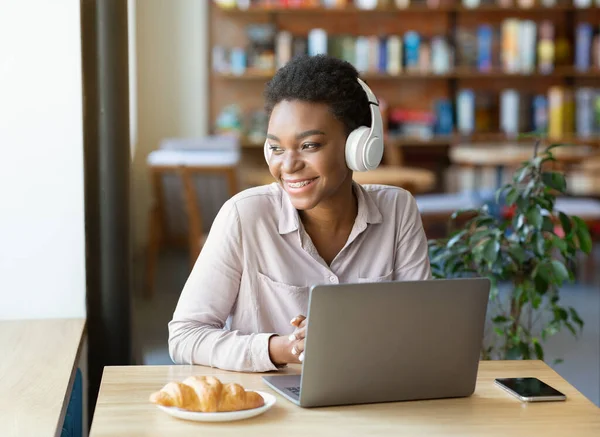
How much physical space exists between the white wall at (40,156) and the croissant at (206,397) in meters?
0.95

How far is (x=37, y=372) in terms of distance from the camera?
1.76 meters

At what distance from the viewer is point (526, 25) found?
21.9ft

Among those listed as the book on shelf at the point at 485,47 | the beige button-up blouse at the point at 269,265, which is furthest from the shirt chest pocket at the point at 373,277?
the book on shelf at the point at 485,47

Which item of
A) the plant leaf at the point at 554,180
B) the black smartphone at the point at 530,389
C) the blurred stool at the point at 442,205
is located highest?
the plant leaf at the point at 554,180

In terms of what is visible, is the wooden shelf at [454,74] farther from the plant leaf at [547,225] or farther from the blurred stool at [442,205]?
the plant leaf at [547,225]

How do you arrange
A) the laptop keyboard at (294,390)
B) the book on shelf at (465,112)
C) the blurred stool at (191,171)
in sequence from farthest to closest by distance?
1. the book on shelf at (465,112)
2. the blurred stool at (191,171)
3. the laptop keyboard at (294,390)

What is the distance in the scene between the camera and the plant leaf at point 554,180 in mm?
2471

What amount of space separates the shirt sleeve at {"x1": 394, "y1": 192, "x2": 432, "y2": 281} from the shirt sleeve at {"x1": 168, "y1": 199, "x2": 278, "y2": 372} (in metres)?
0.34

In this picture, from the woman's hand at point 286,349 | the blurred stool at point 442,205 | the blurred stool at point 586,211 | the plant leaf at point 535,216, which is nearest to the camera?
the woman's hand at point 286,349

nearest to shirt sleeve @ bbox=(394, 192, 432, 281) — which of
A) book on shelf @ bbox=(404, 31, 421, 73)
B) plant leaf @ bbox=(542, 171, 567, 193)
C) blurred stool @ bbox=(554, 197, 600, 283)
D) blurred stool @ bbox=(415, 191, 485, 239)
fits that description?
plant leaf @ bbox=(542, 171, 567, 193)

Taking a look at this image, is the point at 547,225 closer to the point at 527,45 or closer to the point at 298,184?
the point at 298,184

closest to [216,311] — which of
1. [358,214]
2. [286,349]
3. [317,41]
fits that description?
[286,349]

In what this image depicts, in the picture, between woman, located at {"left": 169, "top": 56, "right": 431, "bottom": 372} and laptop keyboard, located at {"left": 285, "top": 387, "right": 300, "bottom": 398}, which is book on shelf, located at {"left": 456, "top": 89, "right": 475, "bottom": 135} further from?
laptop keyboard, located at {"left": 285, "top": 387, "right": 300, "bottom": 398}

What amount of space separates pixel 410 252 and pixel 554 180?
75 centimetres
